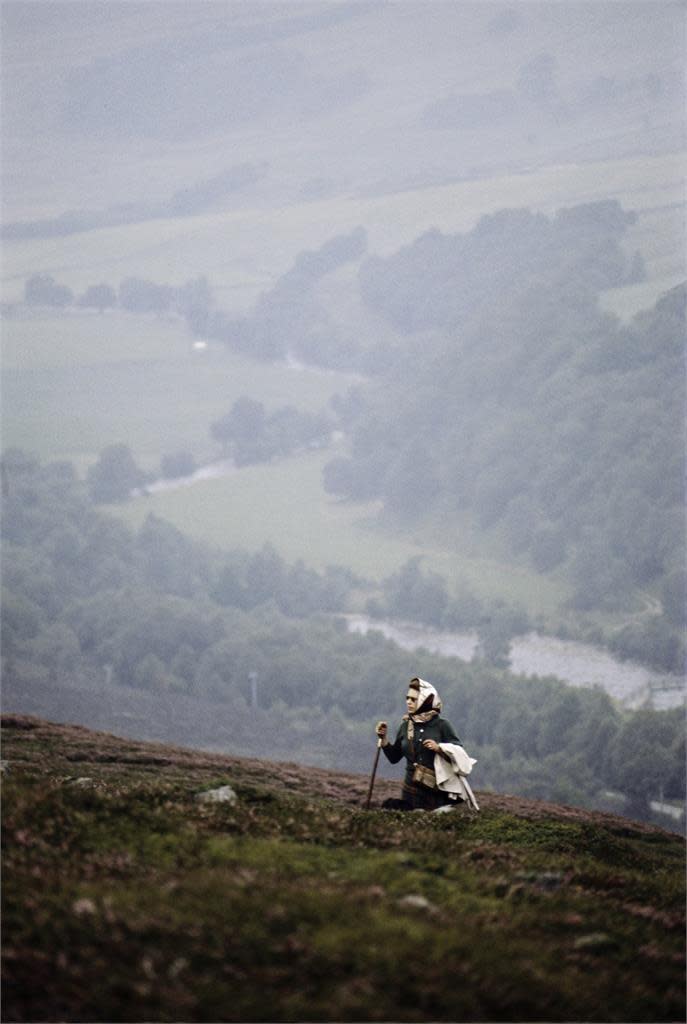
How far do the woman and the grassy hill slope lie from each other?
287 cm

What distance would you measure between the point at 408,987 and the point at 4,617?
172m

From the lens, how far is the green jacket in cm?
2180

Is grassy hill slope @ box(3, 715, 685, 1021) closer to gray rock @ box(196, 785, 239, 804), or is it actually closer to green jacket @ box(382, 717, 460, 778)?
gray rock @ box(196, 785, 239, 804)

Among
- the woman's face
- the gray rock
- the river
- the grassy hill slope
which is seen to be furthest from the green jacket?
the river

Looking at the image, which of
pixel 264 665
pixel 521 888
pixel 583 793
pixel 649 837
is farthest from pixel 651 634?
pixel 521 888

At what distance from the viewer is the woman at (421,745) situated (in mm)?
21766

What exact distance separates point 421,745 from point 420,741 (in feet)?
0.24

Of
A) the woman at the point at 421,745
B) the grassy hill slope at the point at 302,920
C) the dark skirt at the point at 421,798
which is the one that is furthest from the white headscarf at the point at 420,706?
the grassy hill slope at the point at 302,920

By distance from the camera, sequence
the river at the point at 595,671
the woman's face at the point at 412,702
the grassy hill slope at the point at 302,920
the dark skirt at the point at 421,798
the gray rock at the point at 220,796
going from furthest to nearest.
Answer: the river at the point at 595,671 → the dark skirt at the point at 421,798 → the woman's face at the point at 412,702 → the gray rock at the point at 220,796 → the grassy hill slope at the point at 302,920

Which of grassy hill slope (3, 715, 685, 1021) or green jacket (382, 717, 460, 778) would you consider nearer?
grassy hill slope (3, 715, 685, 1021)

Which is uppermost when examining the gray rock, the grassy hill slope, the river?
the river

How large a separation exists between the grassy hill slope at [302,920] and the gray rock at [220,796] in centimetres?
49

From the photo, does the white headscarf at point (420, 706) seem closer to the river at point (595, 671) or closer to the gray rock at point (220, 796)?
the gray rock at point (220, 796)

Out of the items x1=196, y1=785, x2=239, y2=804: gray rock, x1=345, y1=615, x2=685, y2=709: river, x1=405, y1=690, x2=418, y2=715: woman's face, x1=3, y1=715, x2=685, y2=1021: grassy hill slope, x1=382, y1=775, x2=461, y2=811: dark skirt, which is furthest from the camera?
x1=345, y1=615, x2=685, y2=709: river
